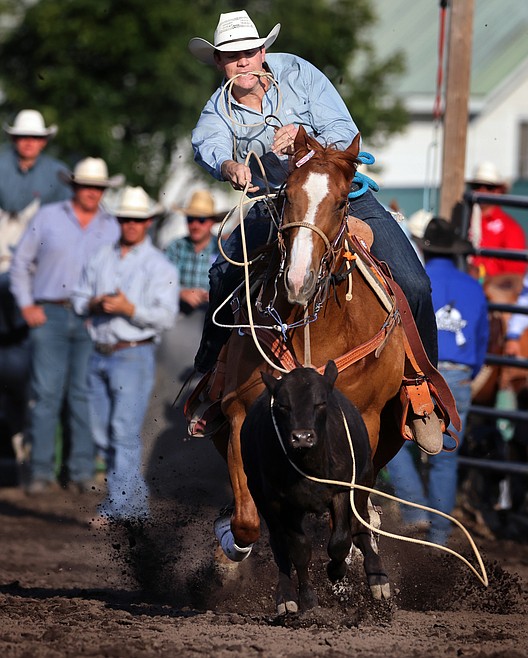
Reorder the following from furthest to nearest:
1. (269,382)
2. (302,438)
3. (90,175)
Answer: (90,175) → (269,382) → (302,438)

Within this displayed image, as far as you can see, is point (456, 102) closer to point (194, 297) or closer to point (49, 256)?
point (194, 297)

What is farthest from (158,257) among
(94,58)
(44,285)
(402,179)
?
(402,179)

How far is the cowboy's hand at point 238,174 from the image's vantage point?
20.9 ft

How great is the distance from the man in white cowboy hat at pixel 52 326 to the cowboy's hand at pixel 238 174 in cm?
542

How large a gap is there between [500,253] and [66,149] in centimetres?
1143

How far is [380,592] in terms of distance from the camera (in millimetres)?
6738

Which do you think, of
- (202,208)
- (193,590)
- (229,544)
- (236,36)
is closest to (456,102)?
(202,208)

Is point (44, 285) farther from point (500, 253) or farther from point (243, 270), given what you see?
point (243, 270)

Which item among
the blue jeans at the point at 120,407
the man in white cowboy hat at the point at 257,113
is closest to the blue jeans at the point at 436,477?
the blue jeans at the point at 120,407

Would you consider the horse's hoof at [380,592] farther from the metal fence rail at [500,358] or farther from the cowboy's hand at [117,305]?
the cowboy's hand at [117,305]

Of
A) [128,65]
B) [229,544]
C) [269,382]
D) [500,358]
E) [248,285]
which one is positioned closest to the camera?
[269,382]

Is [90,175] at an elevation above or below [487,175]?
below

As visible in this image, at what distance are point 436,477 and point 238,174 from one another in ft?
14.9

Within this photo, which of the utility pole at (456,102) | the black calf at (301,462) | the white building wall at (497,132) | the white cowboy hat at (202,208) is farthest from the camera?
A: the white building wall at (497,132)
